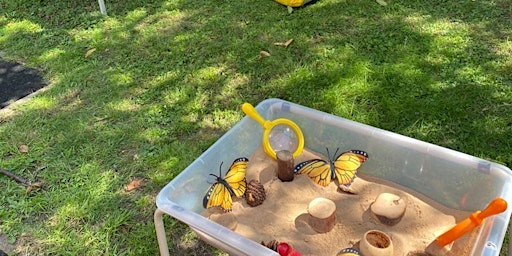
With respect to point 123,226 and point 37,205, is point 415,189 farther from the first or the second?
point 37,205

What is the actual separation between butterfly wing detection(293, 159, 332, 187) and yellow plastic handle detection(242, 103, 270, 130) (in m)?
0.19

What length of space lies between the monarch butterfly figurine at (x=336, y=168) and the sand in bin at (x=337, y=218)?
0.02 m

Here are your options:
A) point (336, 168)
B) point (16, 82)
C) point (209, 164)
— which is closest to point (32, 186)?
point (209, 164)

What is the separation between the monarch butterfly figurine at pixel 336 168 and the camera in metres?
1.78

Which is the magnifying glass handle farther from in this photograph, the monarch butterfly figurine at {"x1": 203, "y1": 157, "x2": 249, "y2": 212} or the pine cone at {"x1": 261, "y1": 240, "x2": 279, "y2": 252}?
the pine cone at {"x1": 261, "y1": 240, "x2": 279, "y2": 252}

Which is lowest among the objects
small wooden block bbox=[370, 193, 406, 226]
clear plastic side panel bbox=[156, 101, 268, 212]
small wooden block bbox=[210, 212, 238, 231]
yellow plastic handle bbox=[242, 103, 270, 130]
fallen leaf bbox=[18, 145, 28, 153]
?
fallen leaf bbox=[18, 145, 28, 153]

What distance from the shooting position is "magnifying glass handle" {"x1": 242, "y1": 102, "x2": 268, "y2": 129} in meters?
1.82

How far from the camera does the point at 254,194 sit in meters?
1.73

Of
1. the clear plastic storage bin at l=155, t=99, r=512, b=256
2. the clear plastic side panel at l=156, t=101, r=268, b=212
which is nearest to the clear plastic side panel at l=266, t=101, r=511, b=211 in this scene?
the clear plastic storage bin at l=155, t=99, r=512, b=256

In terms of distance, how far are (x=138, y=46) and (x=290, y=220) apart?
71.8 inches

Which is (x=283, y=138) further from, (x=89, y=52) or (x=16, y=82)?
(x=16, y=82)

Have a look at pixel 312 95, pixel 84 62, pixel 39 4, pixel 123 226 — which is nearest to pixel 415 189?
pixel 312 95

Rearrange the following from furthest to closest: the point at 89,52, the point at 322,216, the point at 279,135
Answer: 1. the point at 89,52
2. the point at 279,135
3. the point at 322,216

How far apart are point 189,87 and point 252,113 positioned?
0.92 meters
